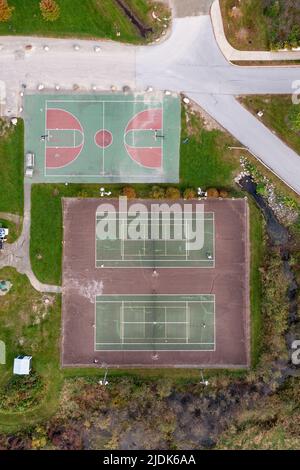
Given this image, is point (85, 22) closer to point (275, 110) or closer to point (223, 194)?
point (275, 110)

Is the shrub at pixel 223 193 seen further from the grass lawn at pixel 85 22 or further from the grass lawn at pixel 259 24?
the grass lawn at pixel 85 22

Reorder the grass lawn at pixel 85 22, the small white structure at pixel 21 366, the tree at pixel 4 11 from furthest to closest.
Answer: the grass lawn at pixel 85 22
the small white structure at pixel 21 366
the tree at pixel 4 11

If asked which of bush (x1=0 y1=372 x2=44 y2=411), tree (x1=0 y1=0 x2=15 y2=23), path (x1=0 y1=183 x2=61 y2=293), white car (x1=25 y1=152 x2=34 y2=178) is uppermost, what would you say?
tree (x1=0 y1=0 x2=15 y2=23)

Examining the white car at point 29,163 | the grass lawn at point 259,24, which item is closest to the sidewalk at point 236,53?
the grass lawn at point 259,24

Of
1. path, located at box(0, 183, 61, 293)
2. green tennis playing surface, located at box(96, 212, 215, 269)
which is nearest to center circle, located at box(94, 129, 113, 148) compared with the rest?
green tennis playing surface, located at box(96, 212, 215, 269)

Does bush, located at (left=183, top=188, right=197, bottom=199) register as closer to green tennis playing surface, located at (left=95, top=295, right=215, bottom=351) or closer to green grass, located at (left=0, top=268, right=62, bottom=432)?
green tennis playing surface, located at (left=95, top=295, right=215, bottom=351)

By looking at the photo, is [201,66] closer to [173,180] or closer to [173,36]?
[173,36]

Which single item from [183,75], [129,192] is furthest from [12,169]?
[183,75]
